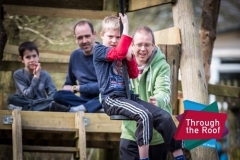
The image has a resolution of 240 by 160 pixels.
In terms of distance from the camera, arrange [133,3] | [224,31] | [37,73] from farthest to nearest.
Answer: [224,31] → [133,3] → [37,73]

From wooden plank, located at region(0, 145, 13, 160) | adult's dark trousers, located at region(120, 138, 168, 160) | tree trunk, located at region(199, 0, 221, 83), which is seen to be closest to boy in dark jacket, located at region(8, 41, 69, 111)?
adult's dark trousers, located at region(120, 138, 168, 160)

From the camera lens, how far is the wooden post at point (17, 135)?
8.14 meters

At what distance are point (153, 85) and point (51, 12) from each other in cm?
362

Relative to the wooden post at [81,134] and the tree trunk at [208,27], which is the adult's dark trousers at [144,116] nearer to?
the wooden post at [81,134]

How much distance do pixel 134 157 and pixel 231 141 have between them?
710cm

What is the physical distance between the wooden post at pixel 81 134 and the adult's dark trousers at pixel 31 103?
64 cm

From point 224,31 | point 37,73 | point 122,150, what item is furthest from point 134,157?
point 224,31

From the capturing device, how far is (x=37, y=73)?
9.18 meters

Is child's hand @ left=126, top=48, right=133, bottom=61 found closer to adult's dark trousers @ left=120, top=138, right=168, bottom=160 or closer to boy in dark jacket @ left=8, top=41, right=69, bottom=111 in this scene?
adult's dark trousers @ left=120, top=138, right=168, bottom=160

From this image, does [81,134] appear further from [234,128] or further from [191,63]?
[234,128]

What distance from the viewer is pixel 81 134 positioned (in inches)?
336

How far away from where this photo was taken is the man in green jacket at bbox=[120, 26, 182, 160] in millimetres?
7250

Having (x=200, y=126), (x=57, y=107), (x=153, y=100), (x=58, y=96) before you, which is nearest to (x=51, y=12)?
(x=58, y=96)

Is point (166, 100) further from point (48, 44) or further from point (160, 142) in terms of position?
point (48, 44)
